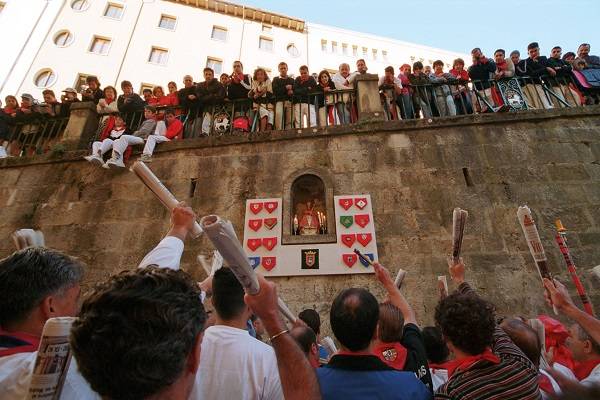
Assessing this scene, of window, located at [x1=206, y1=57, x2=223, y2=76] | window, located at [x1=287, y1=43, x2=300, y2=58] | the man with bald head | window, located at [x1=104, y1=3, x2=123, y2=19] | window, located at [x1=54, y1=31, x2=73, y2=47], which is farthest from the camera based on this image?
window, located at [x1=287, y1=43, x2=300, y2=58]

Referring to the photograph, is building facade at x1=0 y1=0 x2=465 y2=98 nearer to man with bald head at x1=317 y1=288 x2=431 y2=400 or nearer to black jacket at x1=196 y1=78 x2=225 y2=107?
black jacket at x1=196 y1=78 x2=225 y2=107

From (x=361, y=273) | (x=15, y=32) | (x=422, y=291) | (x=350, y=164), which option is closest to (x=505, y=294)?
(x=422, y=291)

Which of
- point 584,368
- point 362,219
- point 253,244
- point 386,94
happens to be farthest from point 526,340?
point 386,94

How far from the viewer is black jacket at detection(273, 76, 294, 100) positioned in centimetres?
761

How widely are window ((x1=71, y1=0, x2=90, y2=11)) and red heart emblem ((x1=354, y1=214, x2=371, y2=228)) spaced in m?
27.7

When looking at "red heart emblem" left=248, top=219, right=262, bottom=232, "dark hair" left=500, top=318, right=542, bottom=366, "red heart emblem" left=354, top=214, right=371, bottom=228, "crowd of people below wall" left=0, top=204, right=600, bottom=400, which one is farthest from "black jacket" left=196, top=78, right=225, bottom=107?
"dark hair" left=500, top=318, right=542, bottom=366

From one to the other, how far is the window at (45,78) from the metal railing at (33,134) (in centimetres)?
1585

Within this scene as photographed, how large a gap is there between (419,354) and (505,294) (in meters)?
3.97

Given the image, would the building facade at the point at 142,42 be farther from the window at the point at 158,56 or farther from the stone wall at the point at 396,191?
the stone wall at the point at 396,191

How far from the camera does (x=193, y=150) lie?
732 centimetres

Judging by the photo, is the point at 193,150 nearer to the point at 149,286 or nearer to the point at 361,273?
the point at 361,273

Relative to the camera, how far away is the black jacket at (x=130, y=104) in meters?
7.92

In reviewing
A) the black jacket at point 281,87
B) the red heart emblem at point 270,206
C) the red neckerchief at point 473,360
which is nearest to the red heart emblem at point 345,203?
the red heart emblem at point 270,206

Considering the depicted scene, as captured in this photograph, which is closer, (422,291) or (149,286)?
(149,286)
